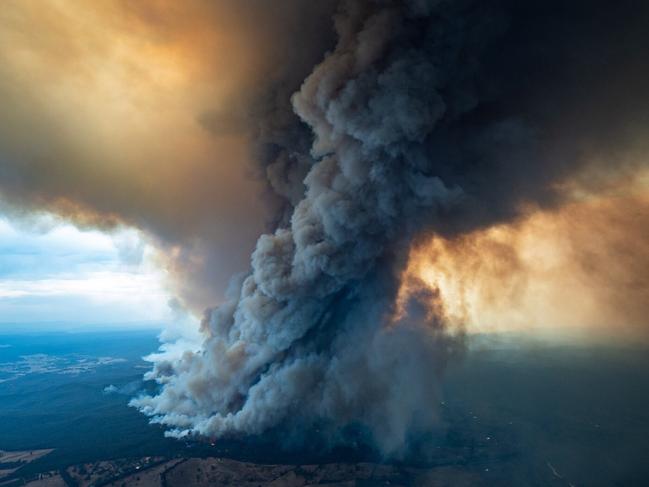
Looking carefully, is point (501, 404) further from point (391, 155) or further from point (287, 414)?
point (391, 155)

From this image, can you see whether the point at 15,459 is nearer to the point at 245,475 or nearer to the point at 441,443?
the point at 245,475

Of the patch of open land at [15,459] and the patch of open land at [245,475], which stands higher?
the patch of open land at [15,459]

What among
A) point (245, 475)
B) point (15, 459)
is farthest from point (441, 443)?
point (15, 459)

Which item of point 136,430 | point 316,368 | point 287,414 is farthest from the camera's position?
point 136,430

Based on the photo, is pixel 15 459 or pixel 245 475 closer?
pixel 245 475

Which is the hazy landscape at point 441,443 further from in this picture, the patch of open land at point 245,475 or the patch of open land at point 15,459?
the patch of open land at point 15,459

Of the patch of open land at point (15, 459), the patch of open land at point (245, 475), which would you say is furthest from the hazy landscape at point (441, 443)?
the patch of open land at point (15, 459)

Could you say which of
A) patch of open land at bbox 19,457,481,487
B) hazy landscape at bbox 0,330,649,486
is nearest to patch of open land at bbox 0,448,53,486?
hazy landscape at bbox 0,330,649,486

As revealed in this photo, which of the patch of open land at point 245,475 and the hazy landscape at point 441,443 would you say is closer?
the patch of open land at point 245,475

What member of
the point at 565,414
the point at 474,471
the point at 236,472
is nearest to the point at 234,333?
the point at 236,472

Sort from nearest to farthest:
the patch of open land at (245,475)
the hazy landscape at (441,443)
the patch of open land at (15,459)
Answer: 1. the patch of open land at (245,475)
2. the hazy landscape at (441,443)
3. the patch of open land at (15,459)

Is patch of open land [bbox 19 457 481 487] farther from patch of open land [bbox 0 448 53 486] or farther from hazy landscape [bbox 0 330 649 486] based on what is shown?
patch of open land [bbox 0 448 53 486]
